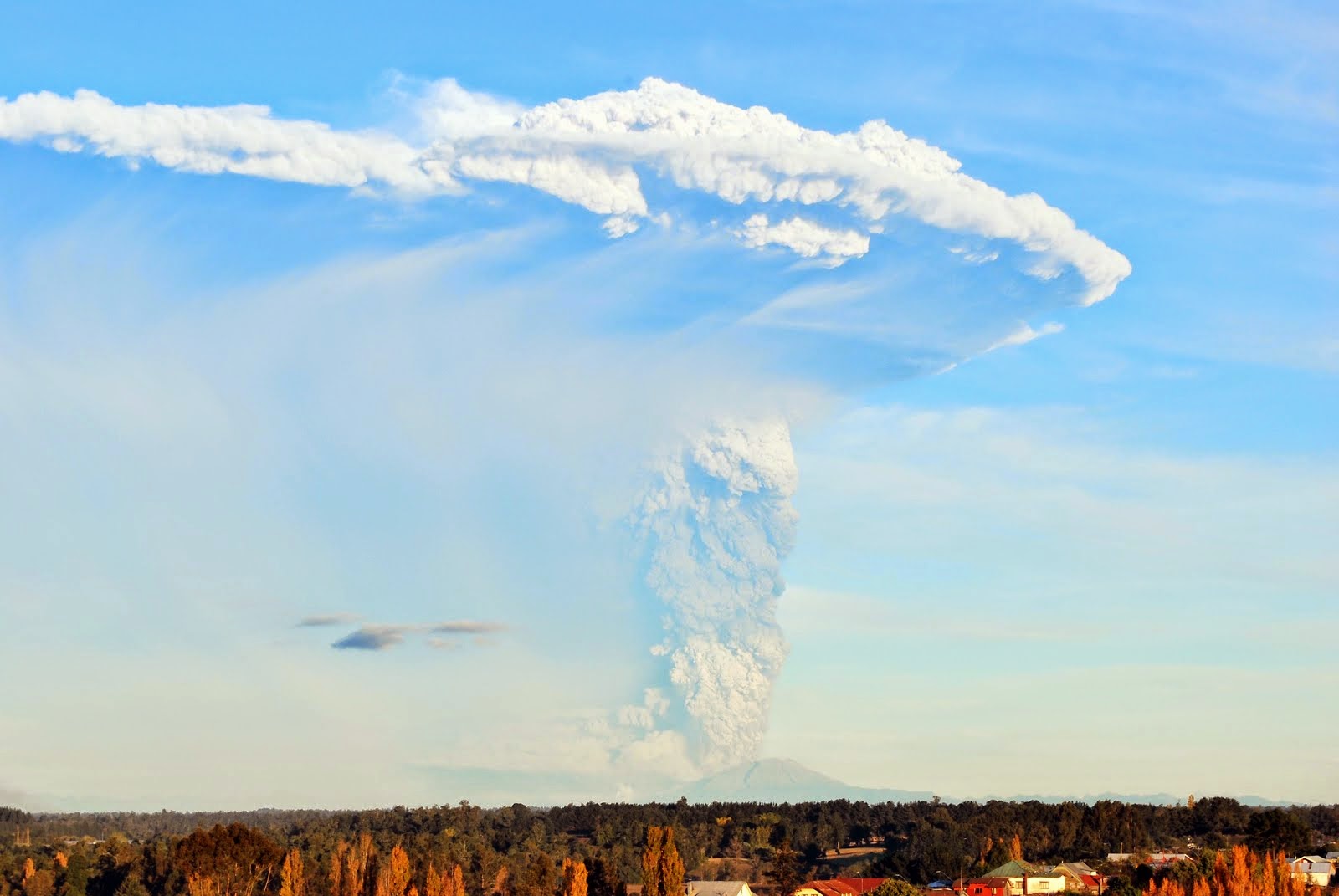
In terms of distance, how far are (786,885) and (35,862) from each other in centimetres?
10075

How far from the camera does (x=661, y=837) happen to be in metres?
125

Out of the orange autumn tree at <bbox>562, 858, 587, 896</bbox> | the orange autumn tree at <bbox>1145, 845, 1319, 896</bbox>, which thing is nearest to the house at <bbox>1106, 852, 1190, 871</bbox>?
the orange autumn tree at <bbox>1145, 845, 1319, 896</bbox>

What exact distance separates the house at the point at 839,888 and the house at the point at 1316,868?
132 ft

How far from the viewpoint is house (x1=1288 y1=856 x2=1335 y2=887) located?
14948 cm

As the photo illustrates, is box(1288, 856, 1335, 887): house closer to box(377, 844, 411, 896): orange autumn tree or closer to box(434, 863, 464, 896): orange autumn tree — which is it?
box(434, 863, 464, 896): orange autumn tree

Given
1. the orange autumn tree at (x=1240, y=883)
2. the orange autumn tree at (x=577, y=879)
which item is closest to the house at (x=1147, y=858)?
the orange autumn tree at (x=1240, y=883)

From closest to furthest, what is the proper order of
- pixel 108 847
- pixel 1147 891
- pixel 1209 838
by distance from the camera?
pixel 1147 891 < pixel 108 847 < pixel 1209 838

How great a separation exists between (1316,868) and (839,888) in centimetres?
4812

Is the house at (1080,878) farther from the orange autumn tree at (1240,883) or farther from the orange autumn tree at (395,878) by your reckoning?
the orange autumn tree at (395,878)

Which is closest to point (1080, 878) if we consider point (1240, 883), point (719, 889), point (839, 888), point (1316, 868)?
point (1316, 868)

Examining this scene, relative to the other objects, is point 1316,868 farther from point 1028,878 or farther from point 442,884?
point 442,884

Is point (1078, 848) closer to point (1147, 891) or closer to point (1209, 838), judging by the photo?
point (1209, 838)

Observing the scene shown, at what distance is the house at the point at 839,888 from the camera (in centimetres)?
15338

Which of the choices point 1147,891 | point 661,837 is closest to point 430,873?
point 661,837
